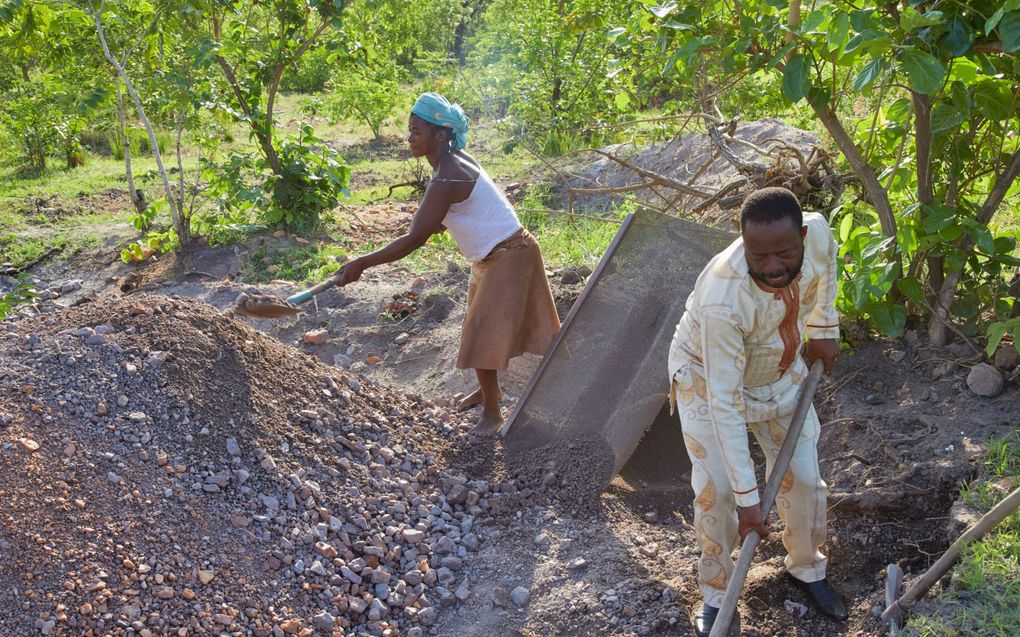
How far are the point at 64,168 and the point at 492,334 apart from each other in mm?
7492

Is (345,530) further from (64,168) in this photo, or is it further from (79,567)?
(64,168)

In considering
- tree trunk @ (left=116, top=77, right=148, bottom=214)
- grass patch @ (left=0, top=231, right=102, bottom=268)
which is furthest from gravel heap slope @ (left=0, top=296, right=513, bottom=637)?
grass patch @ (left=0, top=231, right=102, bottom=268)

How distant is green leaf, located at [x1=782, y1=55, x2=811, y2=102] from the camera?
305 centimetres

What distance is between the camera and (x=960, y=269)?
3395 mm

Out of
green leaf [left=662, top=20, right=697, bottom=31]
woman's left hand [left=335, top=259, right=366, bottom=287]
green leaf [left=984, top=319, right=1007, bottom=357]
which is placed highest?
green leaf [left=662, top=20, right=697, bottom=31]

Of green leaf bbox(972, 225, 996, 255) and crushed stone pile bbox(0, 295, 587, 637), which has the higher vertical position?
green leaf bbox(972, 225, 996, 255)

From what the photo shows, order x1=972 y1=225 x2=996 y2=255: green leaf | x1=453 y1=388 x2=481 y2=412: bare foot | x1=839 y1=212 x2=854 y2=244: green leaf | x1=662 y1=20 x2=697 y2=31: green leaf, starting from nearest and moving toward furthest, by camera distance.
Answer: x1=972 y1=225 x2=996 y2=255: green leaf
x1=662 y1=20 x2=697 y2=31: green leaf
x1=839 y1=212 x2=854 y2=244: green leaf
x1=453 y1=388 x2=481 y2=412: bare foot

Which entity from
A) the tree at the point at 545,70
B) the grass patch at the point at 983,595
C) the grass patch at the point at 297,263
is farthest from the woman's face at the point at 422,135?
the tree at the point at 545,70

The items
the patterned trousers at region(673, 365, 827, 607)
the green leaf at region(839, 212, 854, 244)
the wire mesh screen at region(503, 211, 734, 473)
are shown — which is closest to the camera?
the patterned trousers at region(673, 365, 827, 607)

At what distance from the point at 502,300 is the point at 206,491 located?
1.38 metres

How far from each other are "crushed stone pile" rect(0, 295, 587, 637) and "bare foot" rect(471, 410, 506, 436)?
0.15m

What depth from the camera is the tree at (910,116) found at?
2.86 meters

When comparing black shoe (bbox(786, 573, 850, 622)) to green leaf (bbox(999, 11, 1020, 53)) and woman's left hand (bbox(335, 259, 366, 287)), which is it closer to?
green leaf (bbox(999, 11, 1020, 53))

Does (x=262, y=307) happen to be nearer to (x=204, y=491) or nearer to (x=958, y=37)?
(x=204, y=491)
